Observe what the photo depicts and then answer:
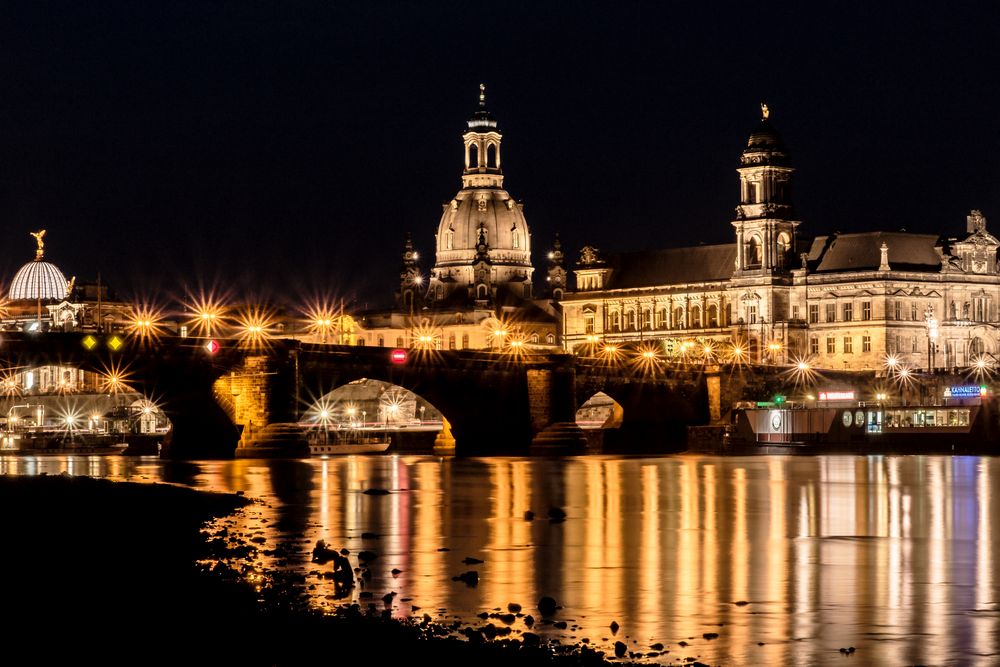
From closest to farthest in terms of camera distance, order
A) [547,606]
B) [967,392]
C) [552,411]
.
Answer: [547,606] → [552,411] → [967,392]

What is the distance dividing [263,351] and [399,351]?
1082 cm

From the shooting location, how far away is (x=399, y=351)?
122m

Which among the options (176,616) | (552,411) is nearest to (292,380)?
(552,411)

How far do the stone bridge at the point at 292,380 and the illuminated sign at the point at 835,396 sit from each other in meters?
33.3

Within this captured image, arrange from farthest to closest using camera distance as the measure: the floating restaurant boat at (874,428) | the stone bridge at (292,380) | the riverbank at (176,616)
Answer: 1. the floating restaurant boat at (874,428)
2. the stone bridge at (292,380)
3. the riverbank at (176,616)

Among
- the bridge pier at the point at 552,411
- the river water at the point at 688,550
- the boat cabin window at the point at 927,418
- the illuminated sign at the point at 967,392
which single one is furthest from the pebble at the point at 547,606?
the illuminated sign at the point at 967,392

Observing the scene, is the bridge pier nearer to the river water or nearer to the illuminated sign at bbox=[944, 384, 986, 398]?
the river water

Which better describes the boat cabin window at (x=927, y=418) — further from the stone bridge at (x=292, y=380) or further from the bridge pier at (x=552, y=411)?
the bridge pier at (x=552, y=411)

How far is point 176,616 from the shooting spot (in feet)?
116

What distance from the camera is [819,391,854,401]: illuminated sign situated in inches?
6909

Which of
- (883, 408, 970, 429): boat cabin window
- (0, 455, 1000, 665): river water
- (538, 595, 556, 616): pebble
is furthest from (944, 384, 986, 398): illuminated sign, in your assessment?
(538, 595, 556, 616): pebble

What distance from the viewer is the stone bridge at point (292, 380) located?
106938mm

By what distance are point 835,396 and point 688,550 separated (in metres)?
127

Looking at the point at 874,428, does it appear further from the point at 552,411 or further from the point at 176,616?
the point at 176,616
